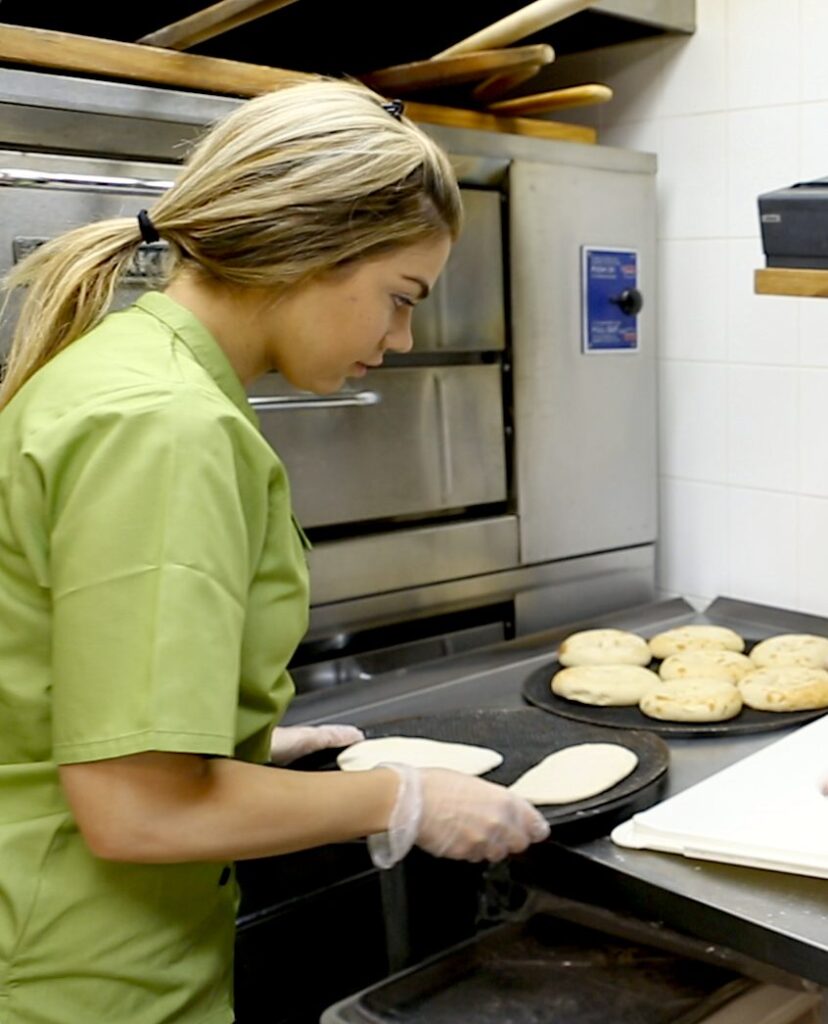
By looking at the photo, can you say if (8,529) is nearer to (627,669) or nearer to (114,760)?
(114,760)

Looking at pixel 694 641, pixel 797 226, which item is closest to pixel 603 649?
pixel 694 641

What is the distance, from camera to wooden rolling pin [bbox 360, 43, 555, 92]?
65.6 inches

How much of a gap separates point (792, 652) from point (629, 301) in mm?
691

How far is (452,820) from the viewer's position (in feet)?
3.51

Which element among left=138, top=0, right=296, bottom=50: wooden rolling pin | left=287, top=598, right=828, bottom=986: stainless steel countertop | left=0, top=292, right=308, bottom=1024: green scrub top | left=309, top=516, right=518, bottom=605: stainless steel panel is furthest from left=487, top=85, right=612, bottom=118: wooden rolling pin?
left=0, top=292, right=308, bottom=1024: green scrub top

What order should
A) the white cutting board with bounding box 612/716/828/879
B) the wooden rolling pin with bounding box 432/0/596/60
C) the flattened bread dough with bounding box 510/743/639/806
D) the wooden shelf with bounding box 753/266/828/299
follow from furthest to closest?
the wooden rolling pin with bounding box 432/0/596/60
the wooden shelf with bounding box 753/266/828/299
the flattened bread dough with bounding box 510/743/639/806
the white cutting board with bounding box 612/716/828/879

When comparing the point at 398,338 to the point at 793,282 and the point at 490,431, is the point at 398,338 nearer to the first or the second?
the point at 793,282

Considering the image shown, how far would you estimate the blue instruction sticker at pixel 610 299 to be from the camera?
1.98 m

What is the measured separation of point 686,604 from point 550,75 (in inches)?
41.8

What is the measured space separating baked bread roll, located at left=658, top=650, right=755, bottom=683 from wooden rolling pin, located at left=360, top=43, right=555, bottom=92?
2.83 ft

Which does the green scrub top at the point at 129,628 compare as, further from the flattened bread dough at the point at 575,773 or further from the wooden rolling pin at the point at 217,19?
the wooden rolling pin at the point at 217,19

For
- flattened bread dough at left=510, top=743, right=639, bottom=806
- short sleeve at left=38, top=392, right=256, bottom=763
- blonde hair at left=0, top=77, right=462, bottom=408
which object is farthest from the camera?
flattened bread dough at left=510, top=743, right=639, bottom=806

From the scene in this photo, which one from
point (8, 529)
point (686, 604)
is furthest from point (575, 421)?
point (8, 529)

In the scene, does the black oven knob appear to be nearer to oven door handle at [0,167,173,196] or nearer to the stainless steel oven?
the stainless steel oven
